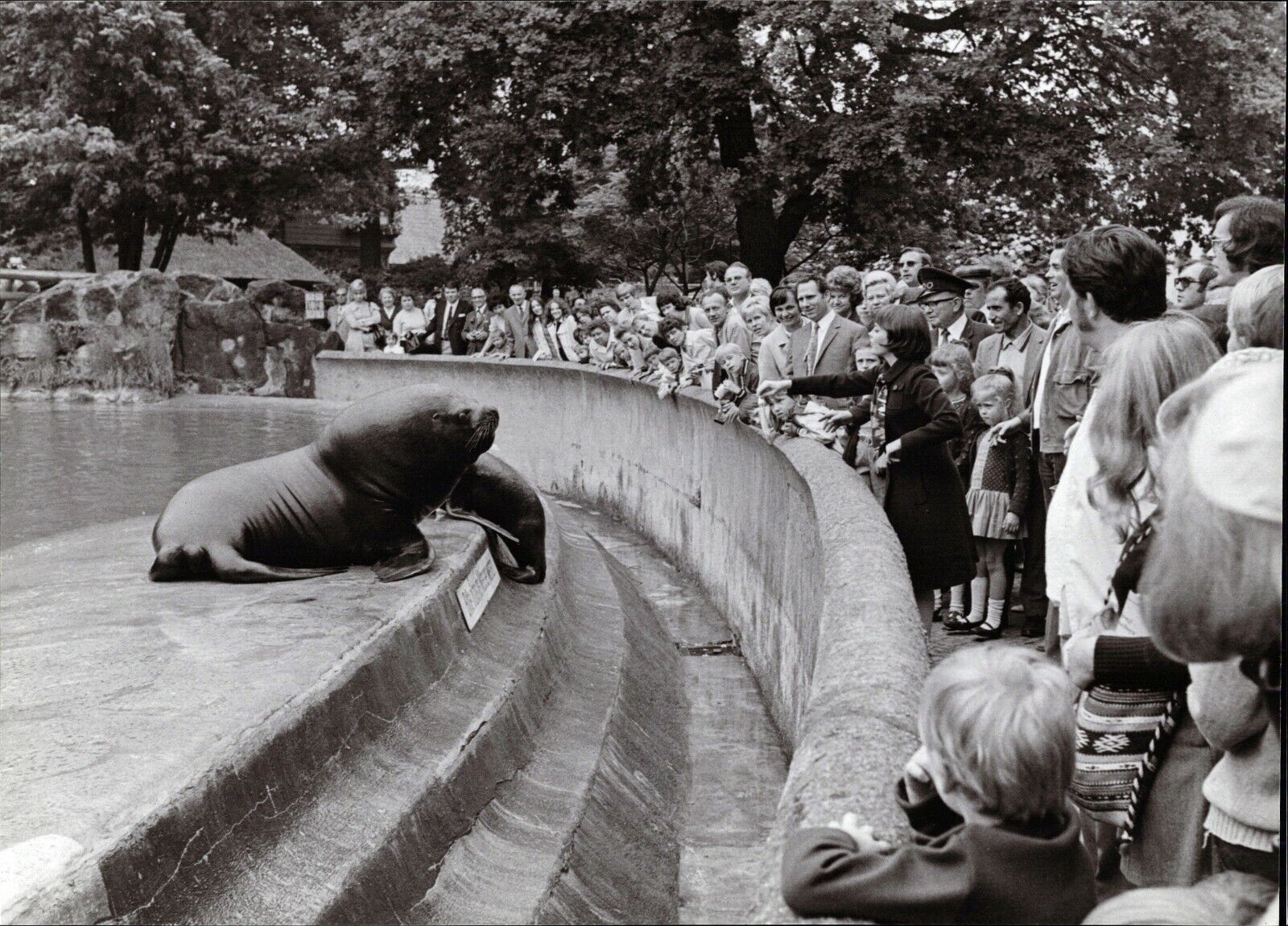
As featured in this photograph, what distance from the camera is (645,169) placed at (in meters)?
23.9

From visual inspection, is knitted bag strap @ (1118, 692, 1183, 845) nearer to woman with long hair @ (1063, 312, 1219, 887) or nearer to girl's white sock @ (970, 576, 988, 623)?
woman with long hair @ (1063, 312, 1219, 887)

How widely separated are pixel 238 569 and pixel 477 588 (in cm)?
140

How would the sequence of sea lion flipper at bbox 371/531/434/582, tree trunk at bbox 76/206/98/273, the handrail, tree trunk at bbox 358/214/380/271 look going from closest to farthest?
sea lion flipper at bbox 371/531/434/582, the handrail, tree trunk at bbox 76/206/98/273, tree trunk at bbox 358/214/380/271

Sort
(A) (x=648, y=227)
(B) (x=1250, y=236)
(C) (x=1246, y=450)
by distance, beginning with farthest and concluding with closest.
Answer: (A) (x=648, y=227) < (B) (x=1250, y=236) < (C) (x=1246, y=450)

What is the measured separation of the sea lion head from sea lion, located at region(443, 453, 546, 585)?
94 centimetres

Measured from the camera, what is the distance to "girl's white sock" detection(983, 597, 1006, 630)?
7.91m

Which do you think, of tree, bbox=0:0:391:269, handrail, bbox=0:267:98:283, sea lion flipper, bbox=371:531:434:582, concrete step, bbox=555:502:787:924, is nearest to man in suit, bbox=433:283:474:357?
handrail, bbox=0:267:98:283

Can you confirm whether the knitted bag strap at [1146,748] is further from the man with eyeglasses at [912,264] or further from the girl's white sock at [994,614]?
the man with eyeglasses at [912,264]

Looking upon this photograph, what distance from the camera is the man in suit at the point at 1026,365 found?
7859 mm

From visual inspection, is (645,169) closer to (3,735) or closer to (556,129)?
(556,129)

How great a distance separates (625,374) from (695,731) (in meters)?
7.30

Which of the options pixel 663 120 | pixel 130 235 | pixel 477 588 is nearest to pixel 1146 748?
pixel 477 588

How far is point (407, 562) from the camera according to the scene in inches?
296

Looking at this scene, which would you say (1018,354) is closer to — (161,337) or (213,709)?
(213,709)
